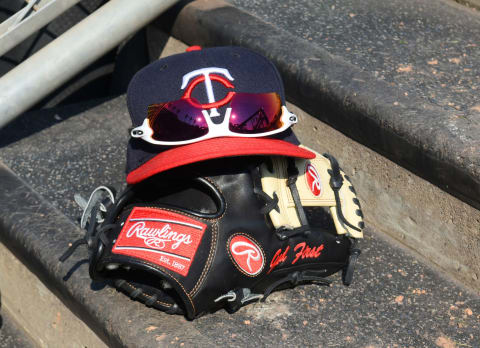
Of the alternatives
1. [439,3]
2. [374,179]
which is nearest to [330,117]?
[374,179]

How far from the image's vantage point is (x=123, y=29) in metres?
2.34

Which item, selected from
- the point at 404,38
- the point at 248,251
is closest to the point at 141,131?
the point at 248,251

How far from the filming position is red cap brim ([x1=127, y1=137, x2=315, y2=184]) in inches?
57.4

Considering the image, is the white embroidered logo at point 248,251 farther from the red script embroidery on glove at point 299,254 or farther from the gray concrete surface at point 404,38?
the gray concrete surface at point 404,38

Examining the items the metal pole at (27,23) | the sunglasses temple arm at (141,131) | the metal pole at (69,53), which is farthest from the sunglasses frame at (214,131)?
the metal pole at (27,23)

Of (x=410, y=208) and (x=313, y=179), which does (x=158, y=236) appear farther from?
(x=410, y=208)

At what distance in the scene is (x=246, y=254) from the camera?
154cm

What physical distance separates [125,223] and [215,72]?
42 cm

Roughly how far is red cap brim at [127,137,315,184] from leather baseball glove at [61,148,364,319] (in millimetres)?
61

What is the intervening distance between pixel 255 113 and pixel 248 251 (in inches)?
12.9

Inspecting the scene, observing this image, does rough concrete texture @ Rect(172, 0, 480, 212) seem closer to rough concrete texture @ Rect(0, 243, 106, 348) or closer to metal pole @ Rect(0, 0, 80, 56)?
metal pole @ Rect(0, 0, 80, 56)

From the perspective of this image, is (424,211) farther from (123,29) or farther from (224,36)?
(123,29)

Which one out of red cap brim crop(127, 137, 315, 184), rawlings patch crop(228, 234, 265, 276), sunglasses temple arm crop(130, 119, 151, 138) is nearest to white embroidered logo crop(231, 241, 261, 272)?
rawlings patch crop(228, 234, 265, 276)

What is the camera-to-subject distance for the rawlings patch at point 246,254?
1521 mm
